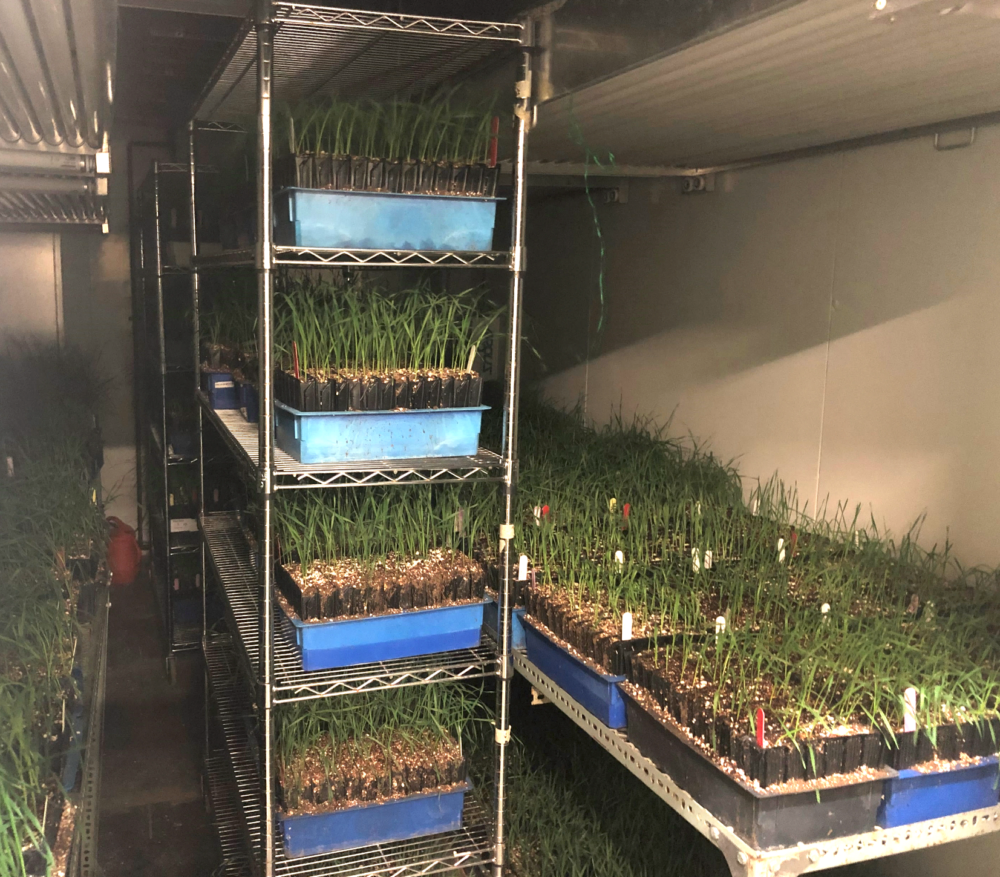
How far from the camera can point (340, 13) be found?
1.79 metres

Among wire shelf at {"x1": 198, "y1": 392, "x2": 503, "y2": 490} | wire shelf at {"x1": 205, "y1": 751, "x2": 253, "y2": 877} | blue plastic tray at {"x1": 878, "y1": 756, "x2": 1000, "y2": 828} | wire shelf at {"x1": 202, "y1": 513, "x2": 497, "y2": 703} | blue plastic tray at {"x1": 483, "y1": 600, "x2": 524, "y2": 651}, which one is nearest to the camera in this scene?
blue plastic tray at {"x1": 878, "y1": 756, "x2": 1000, "y2": 828}

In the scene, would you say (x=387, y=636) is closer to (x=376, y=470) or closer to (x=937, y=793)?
(x=376, y=470)

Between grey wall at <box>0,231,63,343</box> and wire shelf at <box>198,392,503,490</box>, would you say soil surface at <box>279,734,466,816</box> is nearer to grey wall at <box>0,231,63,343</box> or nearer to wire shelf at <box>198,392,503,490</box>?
wire shelf at <box>198,392,503,490</box>

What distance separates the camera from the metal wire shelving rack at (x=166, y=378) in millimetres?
3844

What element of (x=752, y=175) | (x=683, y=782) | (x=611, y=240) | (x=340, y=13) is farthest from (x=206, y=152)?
(x=683, y=782)

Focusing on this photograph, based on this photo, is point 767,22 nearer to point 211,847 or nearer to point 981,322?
point 981,322

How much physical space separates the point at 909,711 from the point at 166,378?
353 cm

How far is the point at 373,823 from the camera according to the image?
7.13 ft

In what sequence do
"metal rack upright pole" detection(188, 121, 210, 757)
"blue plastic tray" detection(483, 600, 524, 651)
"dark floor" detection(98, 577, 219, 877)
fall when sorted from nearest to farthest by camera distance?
"blue plastic tray" detection(483, 600, 524, 651)
"dark floor" detection(98, 577, 219, 877)
"metal rack upright pole" detection(188, 121, 210, 757)

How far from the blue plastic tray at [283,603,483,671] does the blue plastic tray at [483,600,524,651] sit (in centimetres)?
11

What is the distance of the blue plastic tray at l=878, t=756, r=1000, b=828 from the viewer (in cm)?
152

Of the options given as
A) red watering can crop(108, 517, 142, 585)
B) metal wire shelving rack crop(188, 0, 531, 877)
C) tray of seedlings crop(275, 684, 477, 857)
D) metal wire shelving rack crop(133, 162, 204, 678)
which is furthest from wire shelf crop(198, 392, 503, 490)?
red watering can crop(108, 517, 142, 585)

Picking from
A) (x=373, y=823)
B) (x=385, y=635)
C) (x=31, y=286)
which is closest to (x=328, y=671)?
(x=385, y=635)

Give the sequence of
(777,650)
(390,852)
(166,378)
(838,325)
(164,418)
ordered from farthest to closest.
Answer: (166,378) < (164,418) < (838,325) < (390,852) < (777,650)
